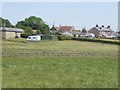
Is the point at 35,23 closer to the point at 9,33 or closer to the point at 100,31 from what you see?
the point at 100,31

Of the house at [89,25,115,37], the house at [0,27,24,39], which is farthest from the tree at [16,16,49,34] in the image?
the house at [0,27,24,39]

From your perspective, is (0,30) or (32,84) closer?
(32,84)

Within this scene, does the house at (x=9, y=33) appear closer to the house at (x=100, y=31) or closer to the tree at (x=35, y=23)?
the tree at (x=35, y=23)

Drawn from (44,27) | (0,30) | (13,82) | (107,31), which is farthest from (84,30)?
(13,82)

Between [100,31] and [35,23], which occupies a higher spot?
[35,23]

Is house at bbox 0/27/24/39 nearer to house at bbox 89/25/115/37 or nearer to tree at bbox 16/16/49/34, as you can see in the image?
tree at bbox 16/16/49/34

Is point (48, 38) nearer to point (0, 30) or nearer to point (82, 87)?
point (0, 30)

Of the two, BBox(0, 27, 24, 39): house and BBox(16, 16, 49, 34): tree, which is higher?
BBox(16, 16, 49, 34): tree

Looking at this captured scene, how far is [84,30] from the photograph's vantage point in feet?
593

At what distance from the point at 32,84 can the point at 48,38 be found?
80804 mm

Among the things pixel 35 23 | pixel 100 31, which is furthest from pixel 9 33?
pixel 100 31

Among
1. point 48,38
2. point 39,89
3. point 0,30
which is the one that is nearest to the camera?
point 39,89

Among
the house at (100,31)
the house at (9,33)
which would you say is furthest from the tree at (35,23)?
the house at (9,33)

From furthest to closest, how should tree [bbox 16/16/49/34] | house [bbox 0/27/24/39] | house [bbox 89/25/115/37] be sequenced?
house [bbox 89/25/115/37] → tree [bbox 16/16/49/34] → house [bbox 0/27/24/39]
